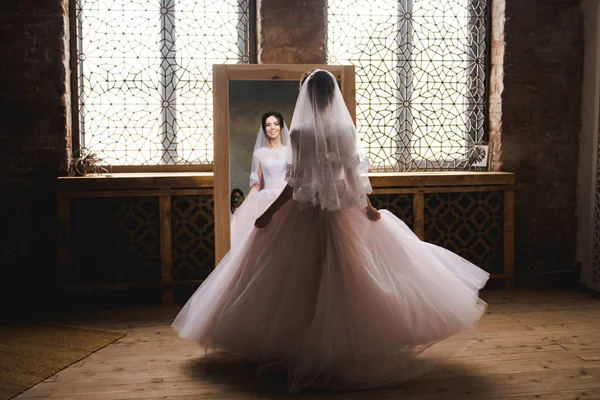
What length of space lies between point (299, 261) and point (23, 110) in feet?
9.37

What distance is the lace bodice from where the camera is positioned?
4.41 meters

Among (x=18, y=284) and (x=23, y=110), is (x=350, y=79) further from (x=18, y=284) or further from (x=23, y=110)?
(x=18, y=284)

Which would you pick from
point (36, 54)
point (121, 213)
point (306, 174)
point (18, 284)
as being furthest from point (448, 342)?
point (36, 54)

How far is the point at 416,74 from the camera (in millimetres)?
5523

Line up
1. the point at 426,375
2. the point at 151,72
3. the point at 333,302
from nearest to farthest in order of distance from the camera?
the point at 333,302 → the point at 426,375 → the point at 151,72

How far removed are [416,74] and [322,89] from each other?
236 cm

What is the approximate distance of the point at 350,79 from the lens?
4.84 metres

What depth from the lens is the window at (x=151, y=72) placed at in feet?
17.0

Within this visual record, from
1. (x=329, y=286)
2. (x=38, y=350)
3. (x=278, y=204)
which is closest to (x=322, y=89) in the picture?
(x=278, y=204)

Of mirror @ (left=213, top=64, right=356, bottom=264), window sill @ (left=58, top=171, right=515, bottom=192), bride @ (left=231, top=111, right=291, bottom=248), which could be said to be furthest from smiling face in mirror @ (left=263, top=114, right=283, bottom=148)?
window sill @ (left=58, top=171, right=515, bottom=192)

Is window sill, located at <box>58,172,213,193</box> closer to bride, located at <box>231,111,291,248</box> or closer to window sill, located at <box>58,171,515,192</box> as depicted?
window sill, located at <box>58,171,515,192</box>

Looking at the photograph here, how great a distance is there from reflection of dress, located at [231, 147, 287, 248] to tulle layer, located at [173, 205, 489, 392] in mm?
959

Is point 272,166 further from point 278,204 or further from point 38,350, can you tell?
point 38,350

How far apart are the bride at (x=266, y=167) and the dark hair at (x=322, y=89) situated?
41.3 inches
